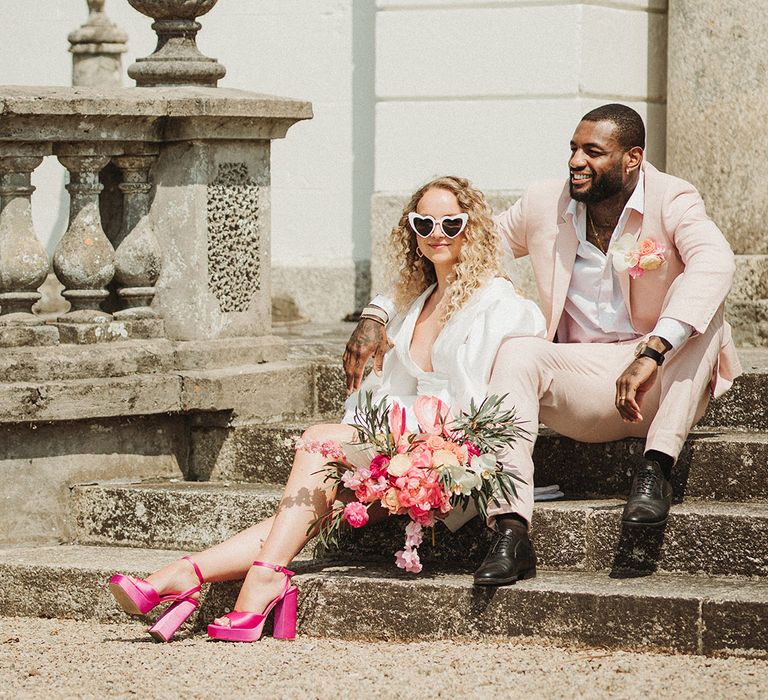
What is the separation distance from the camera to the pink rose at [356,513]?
5.58 m

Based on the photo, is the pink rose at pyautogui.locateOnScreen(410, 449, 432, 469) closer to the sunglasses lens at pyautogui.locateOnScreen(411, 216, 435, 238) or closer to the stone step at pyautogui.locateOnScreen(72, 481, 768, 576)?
the stone step at pyautogui.locateOnScreen(72, 481, 768, 576)

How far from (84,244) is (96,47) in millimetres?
3438

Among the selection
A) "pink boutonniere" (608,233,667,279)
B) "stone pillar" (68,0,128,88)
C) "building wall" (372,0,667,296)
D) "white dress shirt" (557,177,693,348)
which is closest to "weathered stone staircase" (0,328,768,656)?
"white dress shirt" (557,177,693,348)

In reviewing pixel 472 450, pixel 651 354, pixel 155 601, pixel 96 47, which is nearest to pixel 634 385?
pixel 651 354

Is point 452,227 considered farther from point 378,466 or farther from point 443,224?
point 378,466

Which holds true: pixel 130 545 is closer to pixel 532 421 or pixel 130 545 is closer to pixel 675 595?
pixel 532 421

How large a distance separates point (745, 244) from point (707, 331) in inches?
95.3

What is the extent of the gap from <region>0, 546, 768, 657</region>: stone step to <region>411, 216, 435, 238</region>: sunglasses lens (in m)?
1.07

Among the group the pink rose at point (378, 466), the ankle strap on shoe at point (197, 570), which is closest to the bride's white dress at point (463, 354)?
the pink rose at point (378, 466)

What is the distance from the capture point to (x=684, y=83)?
8133mm

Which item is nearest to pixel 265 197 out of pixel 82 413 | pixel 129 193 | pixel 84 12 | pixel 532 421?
pixel 129 193

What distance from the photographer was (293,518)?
5.67 m

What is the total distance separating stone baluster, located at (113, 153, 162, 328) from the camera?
6672 mm

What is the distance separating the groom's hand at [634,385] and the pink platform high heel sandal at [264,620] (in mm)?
1135
